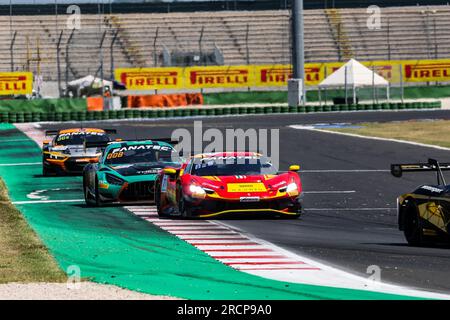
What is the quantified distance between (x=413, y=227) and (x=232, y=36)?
7336cm

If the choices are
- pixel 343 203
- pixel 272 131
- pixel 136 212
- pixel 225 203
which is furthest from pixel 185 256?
pixel 272 131

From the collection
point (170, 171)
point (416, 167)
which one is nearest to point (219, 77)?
point (170, 171)

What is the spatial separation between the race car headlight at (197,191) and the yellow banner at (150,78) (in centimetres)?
6173

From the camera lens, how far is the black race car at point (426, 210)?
49.8 feet

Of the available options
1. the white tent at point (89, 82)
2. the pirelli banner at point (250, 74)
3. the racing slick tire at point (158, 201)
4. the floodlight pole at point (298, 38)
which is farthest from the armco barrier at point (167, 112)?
the racing slick tire at point (158, 201)

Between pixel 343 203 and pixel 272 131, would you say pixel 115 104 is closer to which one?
pixel 272 131

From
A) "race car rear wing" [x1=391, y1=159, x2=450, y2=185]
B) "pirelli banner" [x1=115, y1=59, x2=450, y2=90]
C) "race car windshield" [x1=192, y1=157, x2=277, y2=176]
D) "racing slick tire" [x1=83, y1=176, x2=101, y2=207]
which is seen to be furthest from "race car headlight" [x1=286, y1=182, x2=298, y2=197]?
"pirelli banner" [x1=115, y1=59, x2=450, y2=90]

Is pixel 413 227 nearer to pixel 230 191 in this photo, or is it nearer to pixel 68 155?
pixel 230 191

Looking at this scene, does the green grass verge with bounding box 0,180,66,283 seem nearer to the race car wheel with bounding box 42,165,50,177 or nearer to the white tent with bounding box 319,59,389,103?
the race car wheel with bounding box 42,165,50,177

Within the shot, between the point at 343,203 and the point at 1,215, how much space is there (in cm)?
638

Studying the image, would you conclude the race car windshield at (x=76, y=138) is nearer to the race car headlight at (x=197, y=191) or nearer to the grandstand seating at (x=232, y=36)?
the race car headlight at (x=197, y=191)

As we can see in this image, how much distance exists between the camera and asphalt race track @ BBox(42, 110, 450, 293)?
1432cm

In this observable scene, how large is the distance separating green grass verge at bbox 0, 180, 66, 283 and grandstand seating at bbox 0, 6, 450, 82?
65.2 meters

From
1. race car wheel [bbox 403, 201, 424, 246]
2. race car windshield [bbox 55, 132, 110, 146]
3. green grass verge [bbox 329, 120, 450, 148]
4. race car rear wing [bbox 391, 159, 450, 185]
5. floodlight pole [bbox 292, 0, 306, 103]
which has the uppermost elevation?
floodlight pole [bbox 292, 0, 306, 103]
